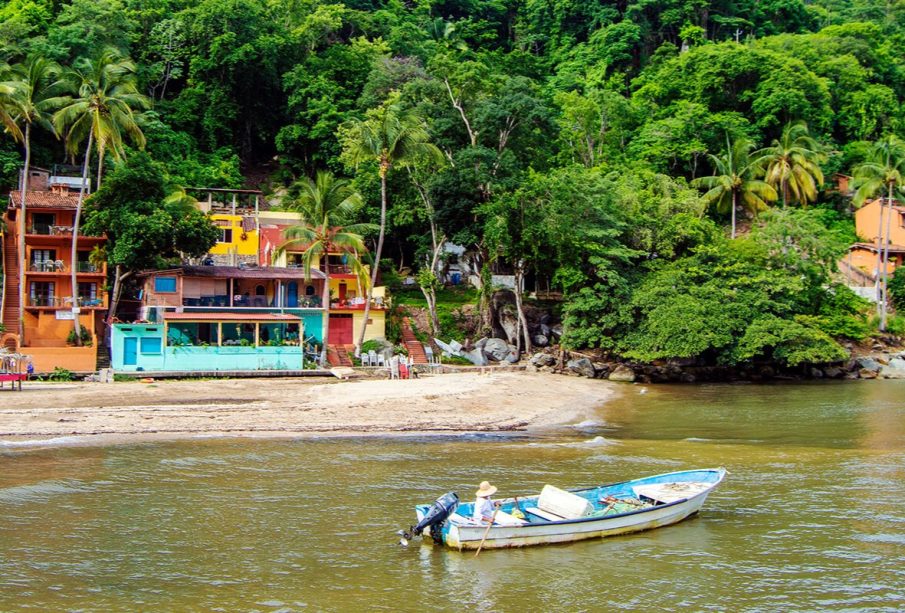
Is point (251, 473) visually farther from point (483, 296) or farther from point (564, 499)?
point (483, 296)

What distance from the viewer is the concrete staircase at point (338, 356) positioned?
47.4m

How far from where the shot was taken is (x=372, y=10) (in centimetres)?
8844

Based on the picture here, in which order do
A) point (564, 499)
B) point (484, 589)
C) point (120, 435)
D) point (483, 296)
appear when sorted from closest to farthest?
1. point (484, 589)
2. point (564, 499)
3. point (120, 435)
4. point (483, 296)

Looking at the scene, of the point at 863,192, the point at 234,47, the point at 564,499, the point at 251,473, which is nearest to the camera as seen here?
the point at 564,499

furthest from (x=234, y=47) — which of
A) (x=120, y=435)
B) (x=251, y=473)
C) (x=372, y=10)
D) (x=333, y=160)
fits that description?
(x=251, y=473)

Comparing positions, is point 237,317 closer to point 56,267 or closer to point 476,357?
point 56,267

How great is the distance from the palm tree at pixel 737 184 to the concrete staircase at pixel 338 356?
26385mm

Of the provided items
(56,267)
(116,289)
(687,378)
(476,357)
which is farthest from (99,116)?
(687,378)

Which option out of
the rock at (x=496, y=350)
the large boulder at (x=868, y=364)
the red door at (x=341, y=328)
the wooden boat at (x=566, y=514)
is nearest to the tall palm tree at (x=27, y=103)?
the red door at (x=341, y=328)

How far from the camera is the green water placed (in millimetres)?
15195

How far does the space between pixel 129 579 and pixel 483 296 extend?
37.9 meters

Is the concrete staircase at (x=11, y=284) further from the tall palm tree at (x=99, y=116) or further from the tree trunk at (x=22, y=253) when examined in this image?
the tall palm tree at (x=99, y=116)

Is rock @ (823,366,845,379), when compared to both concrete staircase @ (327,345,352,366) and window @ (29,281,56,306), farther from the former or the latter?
window @ (29,281,56,306)

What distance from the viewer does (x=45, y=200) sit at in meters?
48.3
